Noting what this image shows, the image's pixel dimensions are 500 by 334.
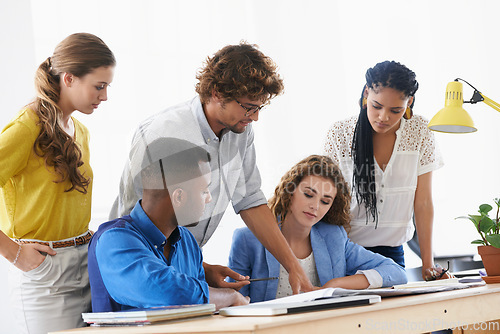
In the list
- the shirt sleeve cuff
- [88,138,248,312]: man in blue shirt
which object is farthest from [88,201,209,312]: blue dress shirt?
the shirt sleeve cuff

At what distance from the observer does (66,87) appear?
5.11ft

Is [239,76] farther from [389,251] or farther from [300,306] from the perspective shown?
[389,251]

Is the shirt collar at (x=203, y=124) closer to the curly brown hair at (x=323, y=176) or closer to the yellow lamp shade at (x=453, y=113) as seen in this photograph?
the curly brown hair at (x=323, y=176)

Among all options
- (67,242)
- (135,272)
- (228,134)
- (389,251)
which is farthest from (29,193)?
(389,251)

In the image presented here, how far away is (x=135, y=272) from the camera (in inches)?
45.1

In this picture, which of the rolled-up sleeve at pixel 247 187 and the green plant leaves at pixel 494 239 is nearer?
the green plant leaves at pixel 494 239

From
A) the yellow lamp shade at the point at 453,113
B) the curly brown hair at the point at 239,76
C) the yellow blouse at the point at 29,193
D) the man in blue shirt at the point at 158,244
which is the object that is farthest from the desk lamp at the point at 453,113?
the yellow blouse at the point at 29,193

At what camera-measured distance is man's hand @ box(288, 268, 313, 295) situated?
5.59 feet

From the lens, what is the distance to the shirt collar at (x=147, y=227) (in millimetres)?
1289

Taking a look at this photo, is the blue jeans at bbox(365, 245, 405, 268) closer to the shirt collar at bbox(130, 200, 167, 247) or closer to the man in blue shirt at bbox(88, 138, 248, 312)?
the man in blue shirt at bbox(88, 138, 248, 312)

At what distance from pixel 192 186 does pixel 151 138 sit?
34 centimetres

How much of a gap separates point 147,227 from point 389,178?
1.21m

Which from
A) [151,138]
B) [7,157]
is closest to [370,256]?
[151,138]

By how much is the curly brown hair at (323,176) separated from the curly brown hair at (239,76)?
0.51 metres
